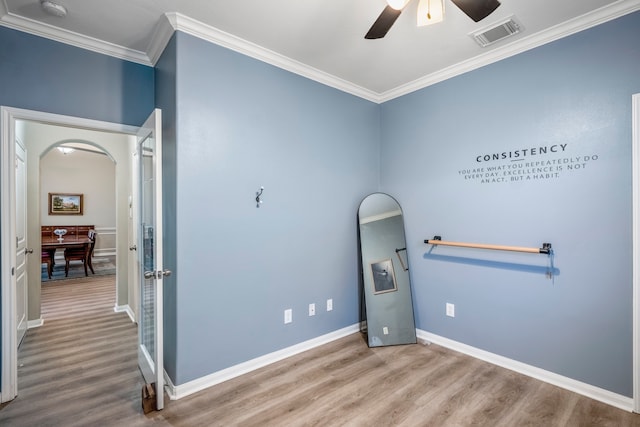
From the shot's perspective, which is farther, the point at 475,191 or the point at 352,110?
the point at 352,110

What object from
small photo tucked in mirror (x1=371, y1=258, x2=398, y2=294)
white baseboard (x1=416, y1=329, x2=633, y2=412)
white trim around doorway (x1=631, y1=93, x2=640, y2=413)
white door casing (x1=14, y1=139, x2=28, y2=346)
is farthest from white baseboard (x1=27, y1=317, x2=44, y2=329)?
white trim around doorway (x1=631, y1=93, x2=640, y2=413)

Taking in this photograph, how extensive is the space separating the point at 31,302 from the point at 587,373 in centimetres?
535

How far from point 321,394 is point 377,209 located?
6.10 ft

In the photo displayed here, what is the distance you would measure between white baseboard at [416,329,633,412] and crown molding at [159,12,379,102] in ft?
8.85

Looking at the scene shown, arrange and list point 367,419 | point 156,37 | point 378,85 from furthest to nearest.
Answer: point 378,85
point 156,37
point 367,419

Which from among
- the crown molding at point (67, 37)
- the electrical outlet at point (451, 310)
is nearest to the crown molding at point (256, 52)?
the crown molding at point (67, 37)

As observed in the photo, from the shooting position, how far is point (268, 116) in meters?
2.68

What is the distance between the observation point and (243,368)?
252cm

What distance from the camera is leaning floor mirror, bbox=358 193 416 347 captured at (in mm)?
3088

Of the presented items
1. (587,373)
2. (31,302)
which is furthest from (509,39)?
(31,302)

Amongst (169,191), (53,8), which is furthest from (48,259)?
(53,8)

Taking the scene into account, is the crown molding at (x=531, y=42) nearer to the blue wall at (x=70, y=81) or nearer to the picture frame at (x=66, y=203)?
the blue wall at (x=70, y=81)

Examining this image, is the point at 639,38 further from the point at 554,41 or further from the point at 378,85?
the point at 378,85

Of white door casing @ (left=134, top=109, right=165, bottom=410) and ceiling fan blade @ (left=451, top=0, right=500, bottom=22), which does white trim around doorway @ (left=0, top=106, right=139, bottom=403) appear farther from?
ceiling fan blade @ (left=451, top=0, right=500, bottom=22)
